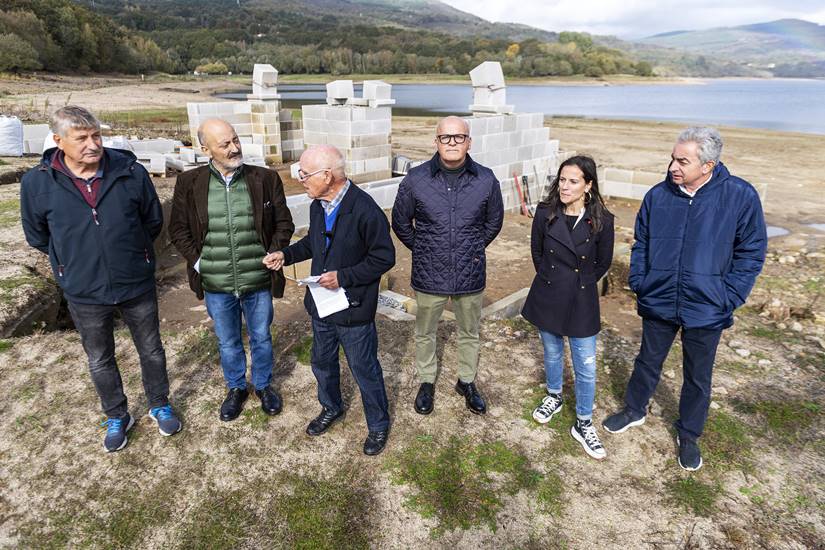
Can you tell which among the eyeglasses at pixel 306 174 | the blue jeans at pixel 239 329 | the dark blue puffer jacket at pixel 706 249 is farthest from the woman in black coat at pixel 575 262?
the blue jeans at pixel 239 329

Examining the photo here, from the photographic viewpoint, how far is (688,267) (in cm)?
290

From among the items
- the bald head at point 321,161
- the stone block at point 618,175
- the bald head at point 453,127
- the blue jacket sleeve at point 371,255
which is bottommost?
the stone block at point 618,175

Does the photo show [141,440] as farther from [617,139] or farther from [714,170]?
[617,139]

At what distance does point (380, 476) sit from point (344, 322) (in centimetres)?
98

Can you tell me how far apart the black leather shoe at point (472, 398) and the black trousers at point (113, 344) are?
2.07m

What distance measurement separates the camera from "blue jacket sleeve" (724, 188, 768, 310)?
9.10ft

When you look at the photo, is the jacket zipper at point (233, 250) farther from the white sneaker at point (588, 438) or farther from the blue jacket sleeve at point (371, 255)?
the white sneaker at point (588, 438)

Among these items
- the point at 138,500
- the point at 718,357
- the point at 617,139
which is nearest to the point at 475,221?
the point at 138,500

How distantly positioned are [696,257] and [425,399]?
198 centimetres

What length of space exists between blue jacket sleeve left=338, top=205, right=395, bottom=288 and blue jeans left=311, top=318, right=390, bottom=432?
31cm

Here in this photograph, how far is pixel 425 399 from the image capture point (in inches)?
146

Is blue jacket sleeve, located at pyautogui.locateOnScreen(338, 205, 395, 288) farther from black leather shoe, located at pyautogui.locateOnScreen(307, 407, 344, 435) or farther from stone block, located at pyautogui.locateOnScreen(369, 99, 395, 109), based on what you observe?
stone block, located at pyautogui.locateOnScreen(369, 99, 395, 109)

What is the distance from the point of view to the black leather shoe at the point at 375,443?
3246 mm

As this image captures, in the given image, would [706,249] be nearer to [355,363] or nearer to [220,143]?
[355,363]
